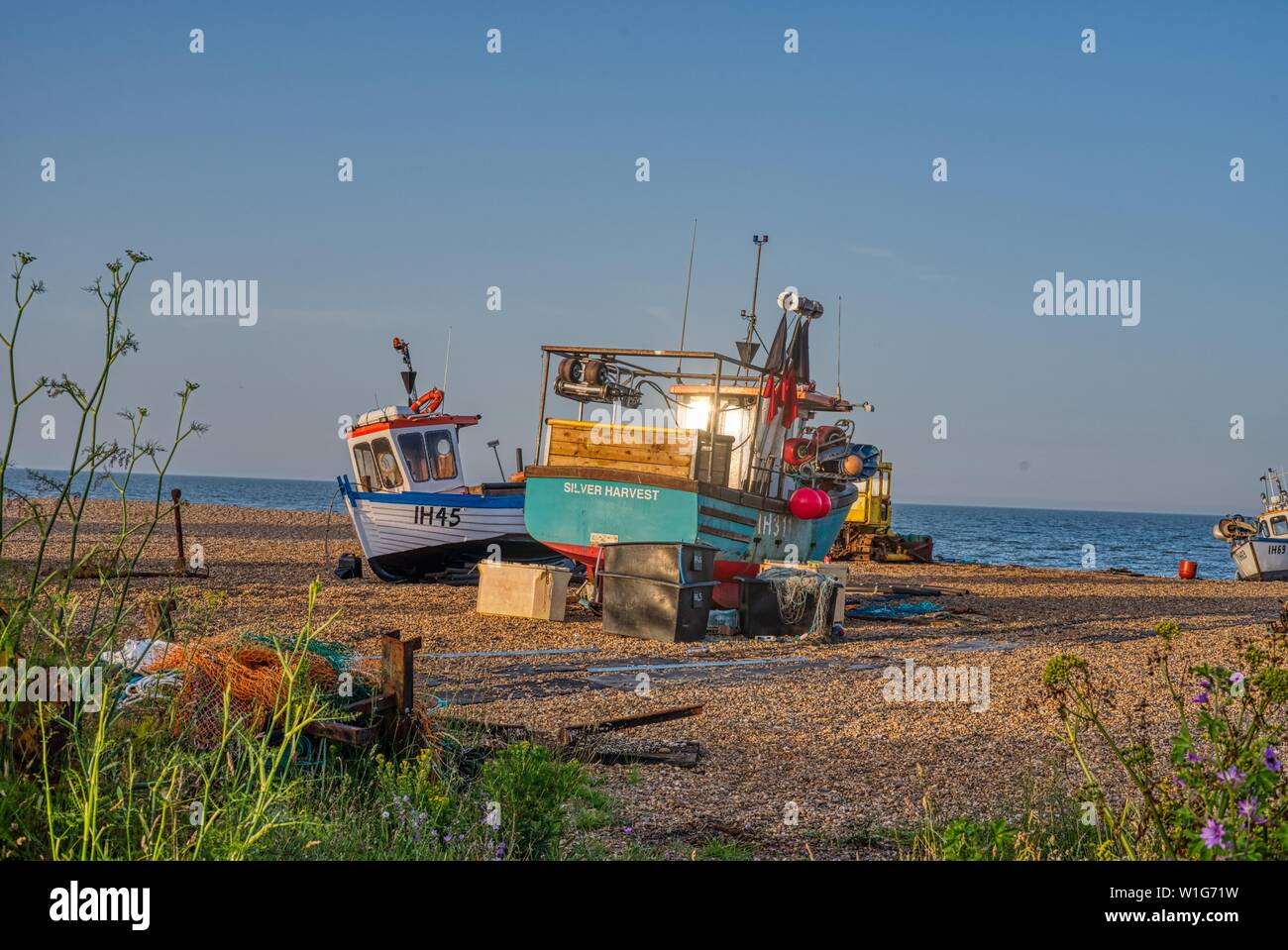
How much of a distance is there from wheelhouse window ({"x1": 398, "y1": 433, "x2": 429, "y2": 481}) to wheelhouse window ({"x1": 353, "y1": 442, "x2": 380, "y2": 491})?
0.67m

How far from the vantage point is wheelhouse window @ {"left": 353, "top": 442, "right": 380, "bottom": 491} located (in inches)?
778

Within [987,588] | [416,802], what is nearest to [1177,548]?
[987,588]

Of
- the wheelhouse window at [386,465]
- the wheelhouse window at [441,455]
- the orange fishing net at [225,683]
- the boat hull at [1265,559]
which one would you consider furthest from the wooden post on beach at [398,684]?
the boat hull at [1265,559]

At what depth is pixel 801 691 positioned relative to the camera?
917 centimetres

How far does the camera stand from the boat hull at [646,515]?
13438mm

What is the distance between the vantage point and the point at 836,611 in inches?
521

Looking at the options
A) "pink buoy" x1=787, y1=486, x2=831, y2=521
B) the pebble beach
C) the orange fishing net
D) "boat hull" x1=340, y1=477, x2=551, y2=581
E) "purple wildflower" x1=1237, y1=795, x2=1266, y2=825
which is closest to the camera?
"purple wildflower" x1=1237, y1=795, x2=1266, y2=825

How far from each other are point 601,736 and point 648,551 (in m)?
5.26

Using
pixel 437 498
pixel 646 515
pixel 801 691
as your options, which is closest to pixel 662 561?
pixel 646 515

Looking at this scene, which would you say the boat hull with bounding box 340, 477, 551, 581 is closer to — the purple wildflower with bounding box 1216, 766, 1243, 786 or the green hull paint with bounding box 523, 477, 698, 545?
the green hull paint with bounding box 523, 477, 698, 545

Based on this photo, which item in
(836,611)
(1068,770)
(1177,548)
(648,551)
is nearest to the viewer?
(1068,770)

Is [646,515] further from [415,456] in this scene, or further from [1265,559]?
[1265,559]

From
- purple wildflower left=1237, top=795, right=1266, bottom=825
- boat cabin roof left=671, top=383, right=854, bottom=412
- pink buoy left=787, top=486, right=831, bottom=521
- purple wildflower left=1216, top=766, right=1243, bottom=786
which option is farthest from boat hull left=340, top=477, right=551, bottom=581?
purple wildflower left=1237, top=795, right=1266, bottom=825
